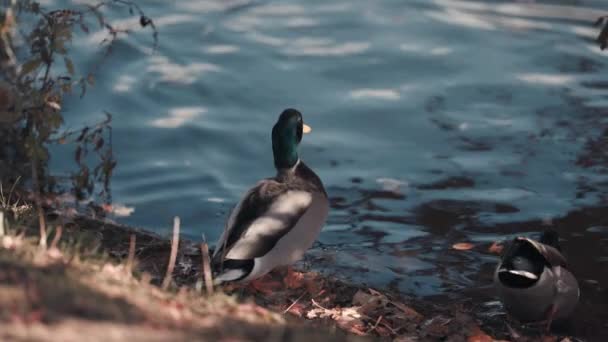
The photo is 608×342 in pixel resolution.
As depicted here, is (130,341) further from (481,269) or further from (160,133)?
(160,133)

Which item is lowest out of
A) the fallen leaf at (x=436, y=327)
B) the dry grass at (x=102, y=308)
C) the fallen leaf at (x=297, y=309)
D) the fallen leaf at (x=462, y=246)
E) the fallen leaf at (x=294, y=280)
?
the fallen leaf at (x=462, y=246)

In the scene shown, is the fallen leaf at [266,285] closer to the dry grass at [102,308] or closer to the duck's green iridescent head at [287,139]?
Result: the duck's green iridescent head at [287,139]

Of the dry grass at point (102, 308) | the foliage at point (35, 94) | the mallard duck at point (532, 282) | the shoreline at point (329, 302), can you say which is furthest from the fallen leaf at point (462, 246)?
the dry grass at point (102, 308)

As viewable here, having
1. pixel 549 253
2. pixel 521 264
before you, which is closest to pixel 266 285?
pixel 521 264

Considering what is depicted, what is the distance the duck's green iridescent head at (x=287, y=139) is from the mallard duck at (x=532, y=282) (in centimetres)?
144

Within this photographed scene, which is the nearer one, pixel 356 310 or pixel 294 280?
pixel 356 310

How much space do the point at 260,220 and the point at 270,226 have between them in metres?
0.07

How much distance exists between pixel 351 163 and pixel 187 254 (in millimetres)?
3140

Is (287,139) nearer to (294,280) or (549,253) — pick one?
(294,280)

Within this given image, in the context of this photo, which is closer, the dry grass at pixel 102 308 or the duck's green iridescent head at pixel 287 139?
the dry grass at pixel 102 308

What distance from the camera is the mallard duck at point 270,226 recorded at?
565 cm

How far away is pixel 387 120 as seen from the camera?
34.0 feet

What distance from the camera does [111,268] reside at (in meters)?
4.46

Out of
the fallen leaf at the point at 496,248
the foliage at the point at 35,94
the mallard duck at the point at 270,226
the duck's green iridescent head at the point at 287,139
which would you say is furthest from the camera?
the fallen leaf at the point at 496,248
